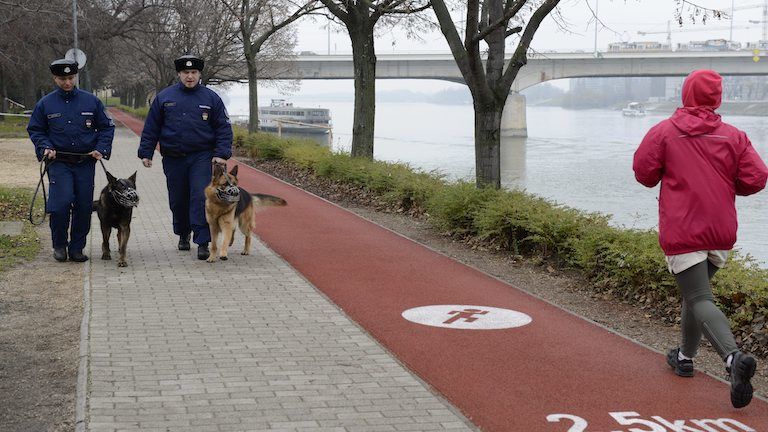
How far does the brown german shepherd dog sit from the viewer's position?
10.1m

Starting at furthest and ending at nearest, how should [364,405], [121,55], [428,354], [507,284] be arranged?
[121,55] → [507,284] → [428,354] → [364,405]

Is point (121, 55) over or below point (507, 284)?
over

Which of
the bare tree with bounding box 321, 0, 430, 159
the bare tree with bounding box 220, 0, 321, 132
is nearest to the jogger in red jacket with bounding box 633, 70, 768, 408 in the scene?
the bare tree with bounding box 321, 0, 430, 159

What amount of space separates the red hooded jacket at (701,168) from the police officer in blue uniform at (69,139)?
6098mm

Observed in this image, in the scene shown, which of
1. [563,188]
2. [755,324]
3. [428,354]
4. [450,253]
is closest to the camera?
[428,354]

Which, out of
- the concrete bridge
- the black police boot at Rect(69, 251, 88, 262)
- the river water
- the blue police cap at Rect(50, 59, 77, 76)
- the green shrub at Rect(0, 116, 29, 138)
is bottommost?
the river water

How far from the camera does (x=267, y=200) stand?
1143cm

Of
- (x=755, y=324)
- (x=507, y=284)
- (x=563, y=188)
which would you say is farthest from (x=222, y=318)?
(x=563, y=188)

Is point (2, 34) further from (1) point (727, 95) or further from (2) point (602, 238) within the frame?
(1) point (727, 95)

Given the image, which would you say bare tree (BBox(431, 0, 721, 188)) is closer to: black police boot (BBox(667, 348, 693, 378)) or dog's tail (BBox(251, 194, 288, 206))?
dog's tail (BBox(251, 194, 288, 206))

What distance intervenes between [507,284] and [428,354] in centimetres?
330

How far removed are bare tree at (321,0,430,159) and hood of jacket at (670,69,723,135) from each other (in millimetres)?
16647

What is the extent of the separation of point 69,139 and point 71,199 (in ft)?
2.01

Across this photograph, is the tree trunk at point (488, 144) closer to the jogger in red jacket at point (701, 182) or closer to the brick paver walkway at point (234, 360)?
the brick paver walkway at point (234, 360)
